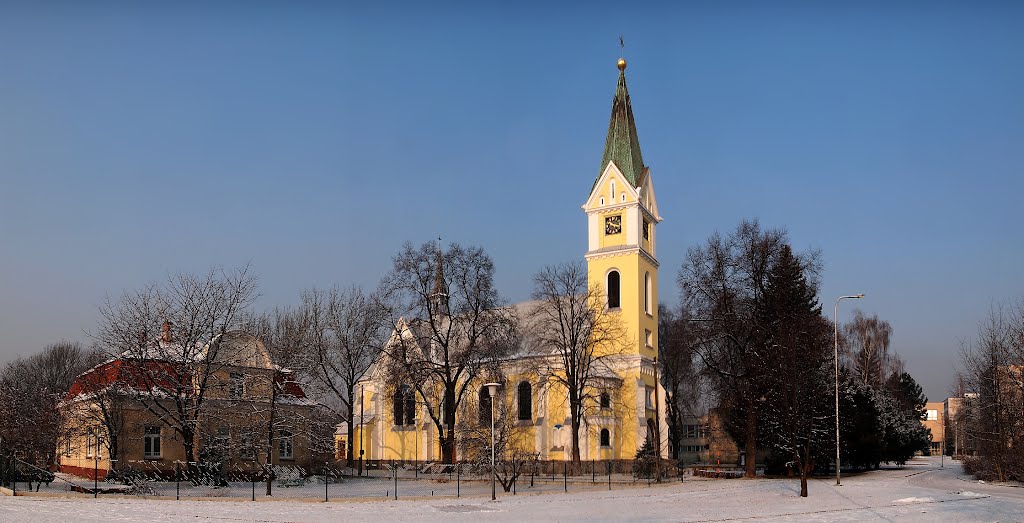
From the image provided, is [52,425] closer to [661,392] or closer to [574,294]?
[574,294]

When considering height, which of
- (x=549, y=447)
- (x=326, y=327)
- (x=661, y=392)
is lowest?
(x=549, y=447)

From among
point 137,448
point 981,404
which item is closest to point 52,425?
point 137,448

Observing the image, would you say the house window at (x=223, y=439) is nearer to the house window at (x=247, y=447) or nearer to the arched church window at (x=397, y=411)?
the house window at (x=247, y=447)

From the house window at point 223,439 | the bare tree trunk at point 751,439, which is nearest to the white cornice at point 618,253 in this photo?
the bare tree trunk at point 751,439

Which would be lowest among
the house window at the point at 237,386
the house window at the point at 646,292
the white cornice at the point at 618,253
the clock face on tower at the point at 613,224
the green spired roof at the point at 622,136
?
the house window at the point at 237,386

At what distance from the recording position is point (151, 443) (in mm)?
41469

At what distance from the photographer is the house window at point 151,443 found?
41.1 m

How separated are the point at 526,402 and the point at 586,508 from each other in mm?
35576

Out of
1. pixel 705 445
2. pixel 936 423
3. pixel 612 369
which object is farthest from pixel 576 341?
pixel 936 423

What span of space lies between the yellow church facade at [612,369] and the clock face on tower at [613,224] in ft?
0.23

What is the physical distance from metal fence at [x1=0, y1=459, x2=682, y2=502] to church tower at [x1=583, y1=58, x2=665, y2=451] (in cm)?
1012

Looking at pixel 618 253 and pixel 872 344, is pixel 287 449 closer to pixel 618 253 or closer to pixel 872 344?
pixel 618 253

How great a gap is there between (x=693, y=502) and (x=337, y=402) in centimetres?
4785

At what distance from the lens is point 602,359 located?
57.2 metres
